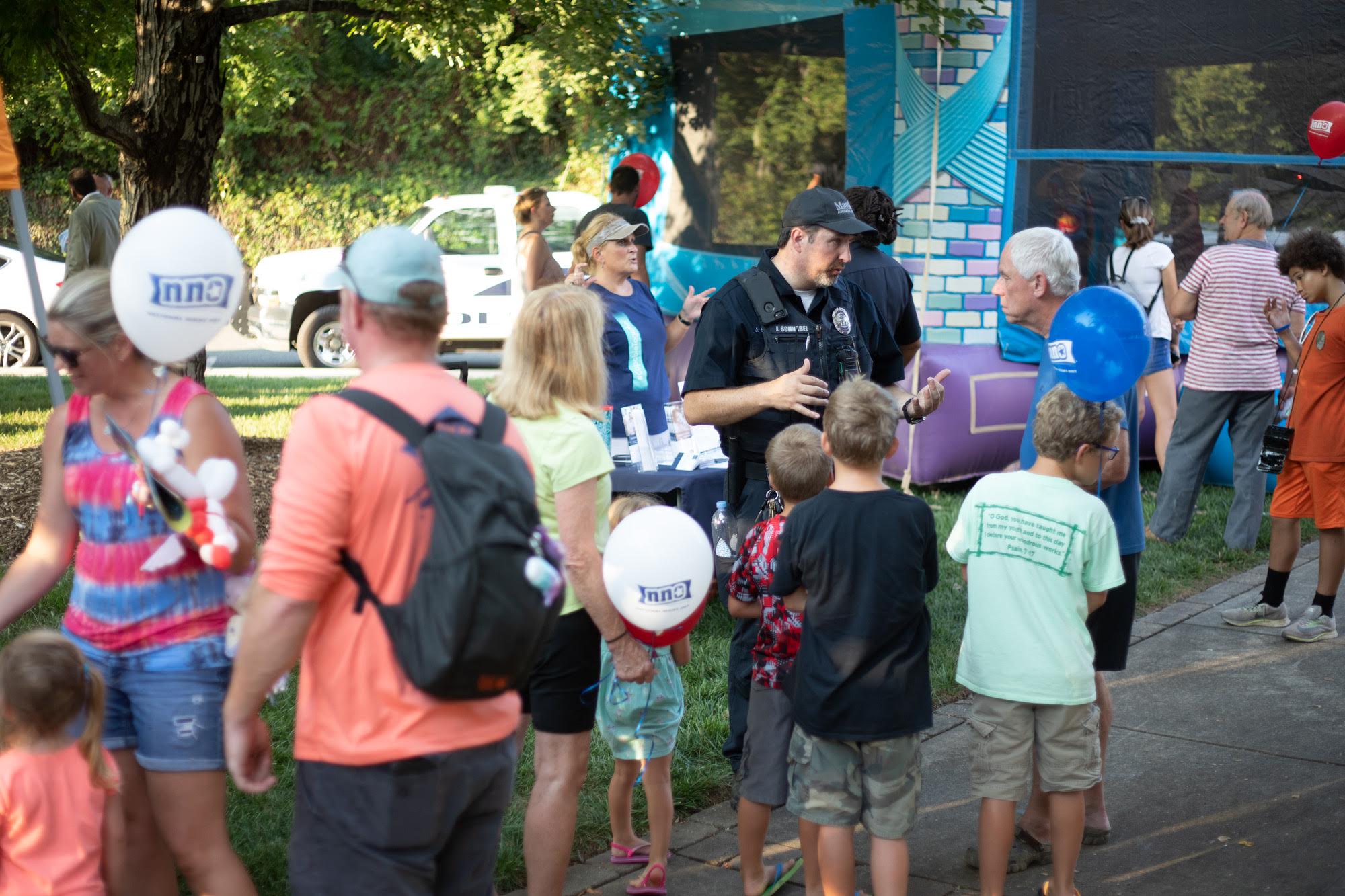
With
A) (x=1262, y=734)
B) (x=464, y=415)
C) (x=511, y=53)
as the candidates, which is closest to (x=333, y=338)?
(x=511, y=53)

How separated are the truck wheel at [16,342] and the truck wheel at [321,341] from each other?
9.80ft

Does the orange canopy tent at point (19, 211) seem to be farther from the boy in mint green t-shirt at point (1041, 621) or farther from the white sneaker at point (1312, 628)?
the white sneaker at point (1312, 628)

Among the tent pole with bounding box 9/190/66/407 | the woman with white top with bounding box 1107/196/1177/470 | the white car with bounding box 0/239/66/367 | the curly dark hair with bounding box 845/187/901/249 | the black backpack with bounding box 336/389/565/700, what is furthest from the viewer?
the white car with bounding box 0/239/66/367

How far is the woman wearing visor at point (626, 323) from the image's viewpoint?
19.2 feet

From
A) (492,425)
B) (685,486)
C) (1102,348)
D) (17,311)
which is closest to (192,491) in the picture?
(492,425)

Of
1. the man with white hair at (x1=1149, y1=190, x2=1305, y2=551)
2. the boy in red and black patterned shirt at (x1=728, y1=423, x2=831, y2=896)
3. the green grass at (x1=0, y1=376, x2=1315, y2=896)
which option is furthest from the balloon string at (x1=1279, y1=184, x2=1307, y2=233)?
the boy in red and black patterned shirt at (x1=728, y1=423, x2=831, y2=896)

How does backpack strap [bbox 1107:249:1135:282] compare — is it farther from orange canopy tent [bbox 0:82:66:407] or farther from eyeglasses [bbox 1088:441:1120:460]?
orange canopy tent [bbox 0:82:66:407]

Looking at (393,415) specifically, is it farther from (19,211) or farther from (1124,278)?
(1124,278)

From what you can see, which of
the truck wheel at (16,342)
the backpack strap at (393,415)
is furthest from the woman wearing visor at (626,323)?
the truck wheel at (16,342)

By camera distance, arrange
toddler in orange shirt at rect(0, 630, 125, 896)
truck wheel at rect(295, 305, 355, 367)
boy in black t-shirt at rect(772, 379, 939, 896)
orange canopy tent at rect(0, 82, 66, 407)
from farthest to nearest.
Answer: truck wheel at rect(295, 305, 355, 367) → orange canopy tent at rect(0, 82, 66, 407) → boy in black t-shirt at rect(772, 379, 939, 896) → toddler in orange shirt at rect(0, 630, 125, 896)

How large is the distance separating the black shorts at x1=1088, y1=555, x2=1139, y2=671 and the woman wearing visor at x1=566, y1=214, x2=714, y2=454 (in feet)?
7.75

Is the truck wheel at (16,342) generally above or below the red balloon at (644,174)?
below

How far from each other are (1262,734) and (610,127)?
8.72 meters

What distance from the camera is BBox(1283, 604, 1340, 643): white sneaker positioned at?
6.22 meters
